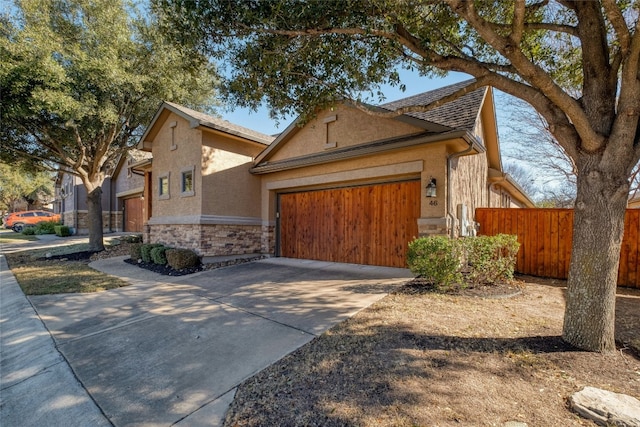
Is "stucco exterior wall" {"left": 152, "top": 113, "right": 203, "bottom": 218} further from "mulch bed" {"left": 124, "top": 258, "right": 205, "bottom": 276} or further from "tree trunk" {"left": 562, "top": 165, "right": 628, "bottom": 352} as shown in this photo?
"tree trunk" {"left": 562, "top": 165, "right": 628, "bottom": 352}

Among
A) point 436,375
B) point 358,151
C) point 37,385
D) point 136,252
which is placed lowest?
point 37,385

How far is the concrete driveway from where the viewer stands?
2857 millimetres

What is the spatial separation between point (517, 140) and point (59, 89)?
67.7 ft

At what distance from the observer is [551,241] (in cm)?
733

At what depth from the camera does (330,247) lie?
9.67m

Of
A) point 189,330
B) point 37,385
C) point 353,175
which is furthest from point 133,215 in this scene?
point 37,385

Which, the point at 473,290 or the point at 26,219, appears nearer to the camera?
the point at 473,290

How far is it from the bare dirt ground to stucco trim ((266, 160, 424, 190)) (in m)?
4.22

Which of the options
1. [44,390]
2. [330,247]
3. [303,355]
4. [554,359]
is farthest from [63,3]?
[554,359]

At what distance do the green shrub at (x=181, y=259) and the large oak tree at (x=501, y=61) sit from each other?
17.0ft

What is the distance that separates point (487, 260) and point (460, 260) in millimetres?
638

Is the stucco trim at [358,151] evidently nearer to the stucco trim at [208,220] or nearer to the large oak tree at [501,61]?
the large oak tree at [501,61]

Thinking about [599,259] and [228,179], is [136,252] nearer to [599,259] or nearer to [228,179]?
[228,179]

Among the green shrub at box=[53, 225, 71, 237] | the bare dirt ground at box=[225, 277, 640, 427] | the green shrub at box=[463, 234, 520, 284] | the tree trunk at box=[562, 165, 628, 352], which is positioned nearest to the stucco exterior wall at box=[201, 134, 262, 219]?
the bare dirt ground at box=[225, 277, 640, 427]
